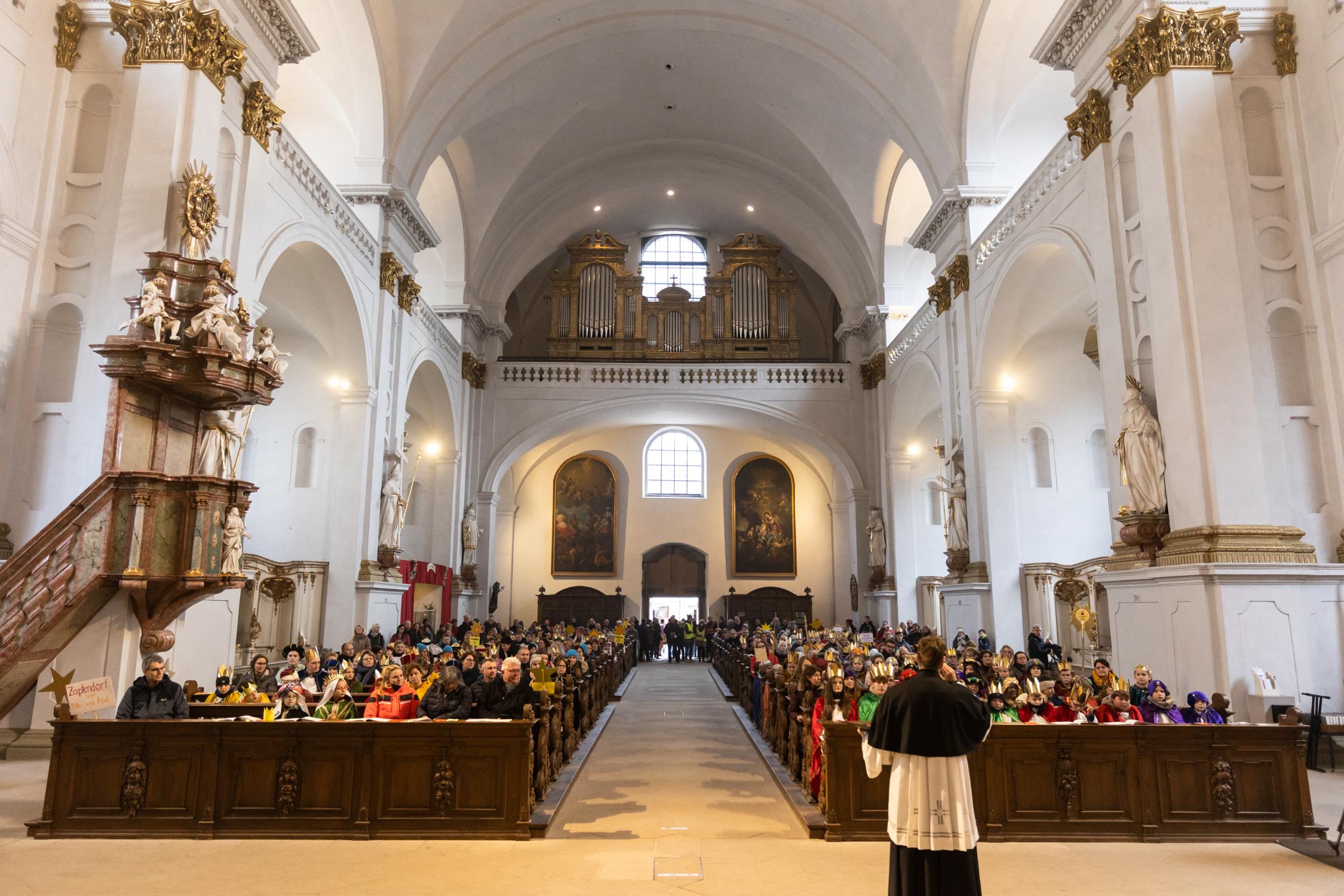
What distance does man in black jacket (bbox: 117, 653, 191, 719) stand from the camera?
629 cm

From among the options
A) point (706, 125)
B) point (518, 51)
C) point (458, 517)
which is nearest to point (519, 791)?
point (518, 51)

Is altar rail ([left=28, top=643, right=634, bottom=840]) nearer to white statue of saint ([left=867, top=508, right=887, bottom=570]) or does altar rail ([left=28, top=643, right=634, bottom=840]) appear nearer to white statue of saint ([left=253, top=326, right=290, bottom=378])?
white statue of saint ([left=253, top=326, right=290, bottom=378])

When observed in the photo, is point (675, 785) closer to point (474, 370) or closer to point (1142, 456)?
point (1142, 456)

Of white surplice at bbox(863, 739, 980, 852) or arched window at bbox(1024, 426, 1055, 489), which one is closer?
white surplice at bbox(863, 739, 980, 852)

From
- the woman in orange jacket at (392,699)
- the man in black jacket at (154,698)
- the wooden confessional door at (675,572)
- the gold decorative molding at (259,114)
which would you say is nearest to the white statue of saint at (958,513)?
the woman in orange jacket at (392,699)

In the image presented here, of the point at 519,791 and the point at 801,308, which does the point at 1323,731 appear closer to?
the point at 519,791

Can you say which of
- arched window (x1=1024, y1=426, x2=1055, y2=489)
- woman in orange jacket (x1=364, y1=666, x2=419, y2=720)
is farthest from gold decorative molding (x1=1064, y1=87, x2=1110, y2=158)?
woman in orange jacket (x1=364, y1=666, x2=419, y2=720)

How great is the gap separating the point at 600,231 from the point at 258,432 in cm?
1245

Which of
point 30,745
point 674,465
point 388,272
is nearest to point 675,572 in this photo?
point 674,465

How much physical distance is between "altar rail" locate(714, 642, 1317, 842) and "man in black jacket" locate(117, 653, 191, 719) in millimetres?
4635

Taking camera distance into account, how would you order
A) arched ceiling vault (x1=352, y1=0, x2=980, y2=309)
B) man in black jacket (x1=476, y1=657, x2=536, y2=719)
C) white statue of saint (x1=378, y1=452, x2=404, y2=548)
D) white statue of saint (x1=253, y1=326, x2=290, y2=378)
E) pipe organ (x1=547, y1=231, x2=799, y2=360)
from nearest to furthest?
man in black jacket (x1=476, y1=657, x2=536, y2=719)
white statue of saint (x1=253, y1=326, x2=290, y2=378)
arched ceiling vault (x1=352, y1=0, x2=980, y2=309)
white statue of saint (x1=378, y1=452, x2=404, y2=548)
pipe organ (x1=547, y1=231, x2=799, y2=360)

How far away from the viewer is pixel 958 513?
49.5 feet

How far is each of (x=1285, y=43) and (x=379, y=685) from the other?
1055 centimetres

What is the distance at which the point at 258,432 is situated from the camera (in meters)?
16.3
